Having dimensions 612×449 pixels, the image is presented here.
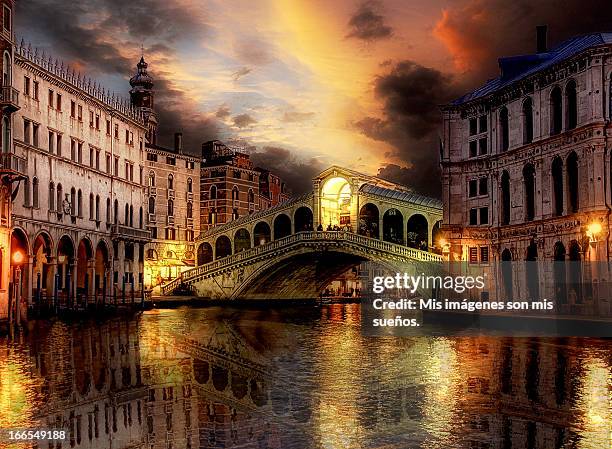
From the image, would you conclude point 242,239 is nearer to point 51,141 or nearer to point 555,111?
point 51,141

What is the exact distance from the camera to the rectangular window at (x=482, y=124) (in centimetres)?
4447

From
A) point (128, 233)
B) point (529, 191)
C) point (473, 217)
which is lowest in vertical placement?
point (473, 217)

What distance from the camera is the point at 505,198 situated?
42.7 metres

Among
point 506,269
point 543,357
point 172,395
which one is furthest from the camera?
point 506,269

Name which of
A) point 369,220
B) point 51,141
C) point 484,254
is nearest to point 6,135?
point 51,141

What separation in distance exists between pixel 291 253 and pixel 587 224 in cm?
2497

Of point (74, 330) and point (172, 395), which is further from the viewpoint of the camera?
Result: point (74, 330)

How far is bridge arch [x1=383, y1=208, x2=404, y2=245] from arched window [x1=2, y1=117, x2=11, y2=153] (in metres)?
34.4

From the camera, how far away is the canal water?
10180mm

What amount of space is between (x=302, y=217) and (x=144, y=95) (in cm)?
2671

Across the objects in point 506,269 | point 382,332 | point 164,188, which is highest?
point 164,188

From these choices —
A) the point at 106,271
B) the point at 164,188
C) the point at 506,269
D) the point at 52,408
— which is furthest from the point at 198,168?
the point at 52,408

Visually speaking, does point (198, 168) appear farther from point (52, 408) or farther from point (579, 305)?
point (52, 408)

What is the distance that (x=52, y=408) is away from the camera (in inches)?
481
